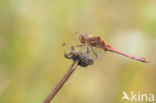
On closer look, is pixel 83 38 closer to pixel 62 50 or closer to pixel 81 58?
pixel 62 50

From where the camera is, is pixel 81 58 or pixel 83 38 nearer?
pixel 81 58

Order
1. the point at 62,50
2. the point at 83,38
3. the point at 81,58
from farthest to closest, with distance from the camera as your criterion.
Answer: the point at 62,50 < the point at 83,38 < the point at 81,58

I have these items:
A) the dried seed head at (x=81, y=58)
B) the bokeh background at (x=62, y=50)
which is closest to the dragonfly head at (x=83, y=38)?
the bokeh background at (x=62, y=50)

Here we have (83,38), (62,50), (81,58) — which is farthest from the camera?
(62,50)

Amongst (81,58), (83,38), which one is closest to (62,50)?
(83,38)

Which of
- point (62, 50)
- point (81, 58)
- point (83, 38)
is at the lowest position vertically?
point (62, 50)

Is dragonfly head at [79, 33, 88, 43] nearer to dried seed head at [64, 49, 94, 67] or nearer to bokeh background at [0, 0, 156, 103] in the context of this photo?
bokeh background at [0, 0, 156, 103]

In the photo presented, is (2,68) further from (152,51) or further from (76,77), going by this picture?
(152,51)

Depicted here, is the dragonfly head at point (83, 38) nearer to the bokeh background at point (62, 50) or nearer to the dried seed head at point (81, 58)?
the bokeh background at point (62, 50)

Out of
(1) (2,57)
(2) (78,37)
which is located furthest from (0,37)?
(2) (78,37)
